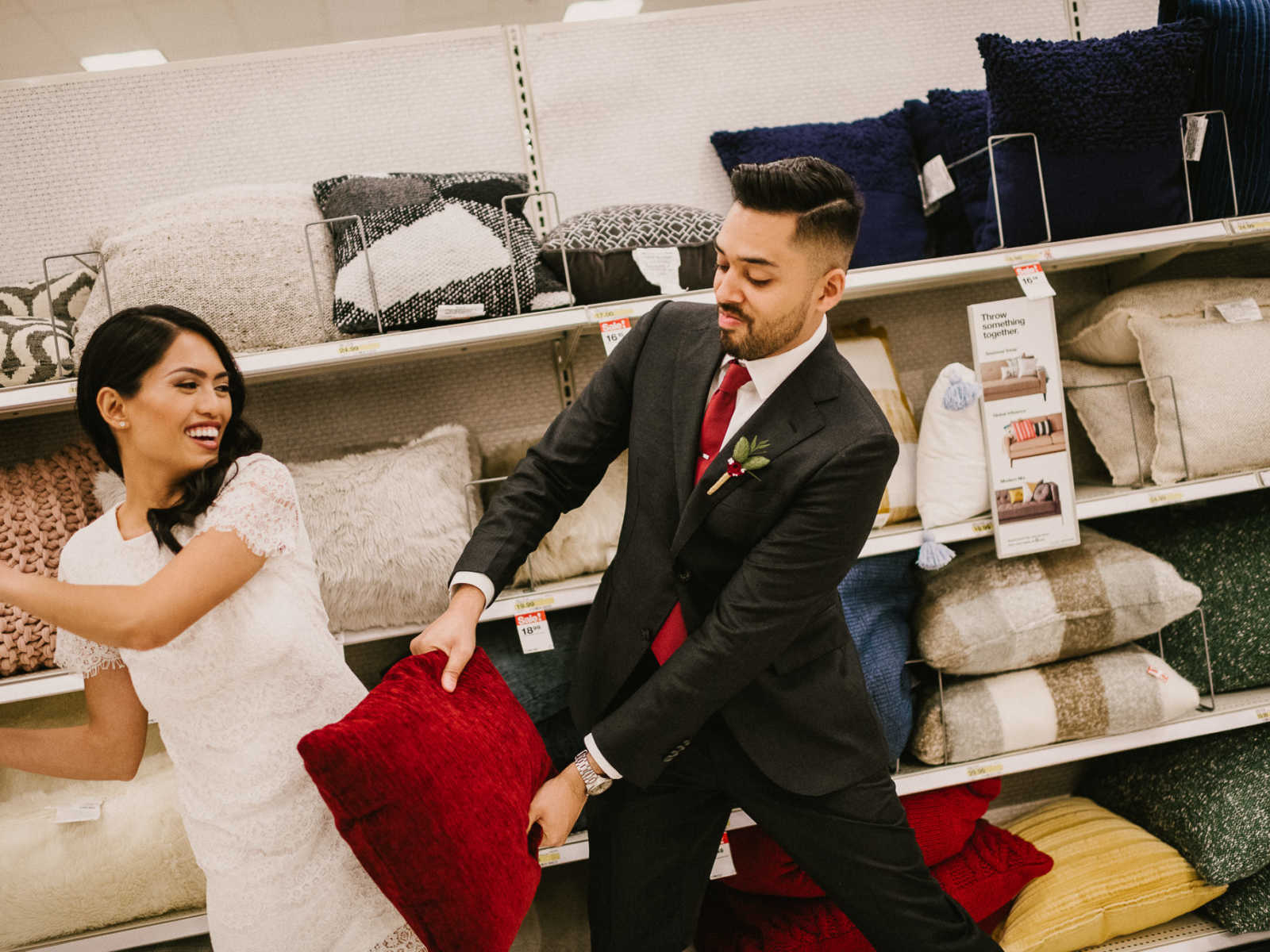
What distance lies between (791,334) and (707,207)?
3.11ft

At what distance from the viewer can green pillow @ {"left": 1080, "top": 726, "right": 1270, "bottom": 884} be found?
5.82 ft

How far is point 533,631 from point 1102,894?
4.53 feet

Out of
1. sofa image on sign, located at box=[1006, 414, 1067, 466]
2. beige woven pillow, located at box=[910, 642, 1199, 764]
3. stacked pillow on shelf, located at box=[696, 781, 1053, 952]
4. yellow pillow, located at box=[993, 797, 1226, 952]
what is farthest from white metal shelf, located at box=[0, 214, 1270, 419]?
yellow pillow, located at box=[993, 797, 1226, 952]

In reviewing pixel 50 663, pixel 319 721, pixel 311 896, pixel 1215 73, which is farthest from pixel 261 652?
pixel 1215 73

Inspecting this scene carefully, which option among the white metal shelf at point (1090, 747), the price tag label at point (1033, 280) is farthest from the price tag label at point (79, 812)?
the price tag label at point (1033, 280)

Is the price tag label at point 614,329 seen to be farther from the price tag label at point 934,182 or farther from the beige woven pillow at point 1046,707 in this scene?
the beige woven pillow at point 1046,707

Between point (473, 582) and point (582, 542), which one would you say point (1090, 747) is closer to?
point (582, 542)

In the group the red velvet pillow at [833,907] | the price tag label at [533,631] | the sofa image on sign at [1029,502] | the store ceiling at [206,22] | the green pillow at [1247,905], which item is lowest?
the green pillow at [1247,905]

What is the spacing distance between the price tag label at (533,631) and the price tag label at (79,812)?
0.85 m

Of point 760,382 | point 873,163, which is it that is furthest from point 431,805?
point 873,163

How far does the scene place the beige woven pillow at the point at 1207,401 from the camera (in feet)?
5.81

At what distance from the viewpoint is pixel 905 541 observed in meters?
1.71

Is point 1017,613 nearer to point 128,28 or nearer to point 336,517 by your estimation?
point 336,517

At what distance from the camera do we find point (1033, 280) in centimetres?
167
